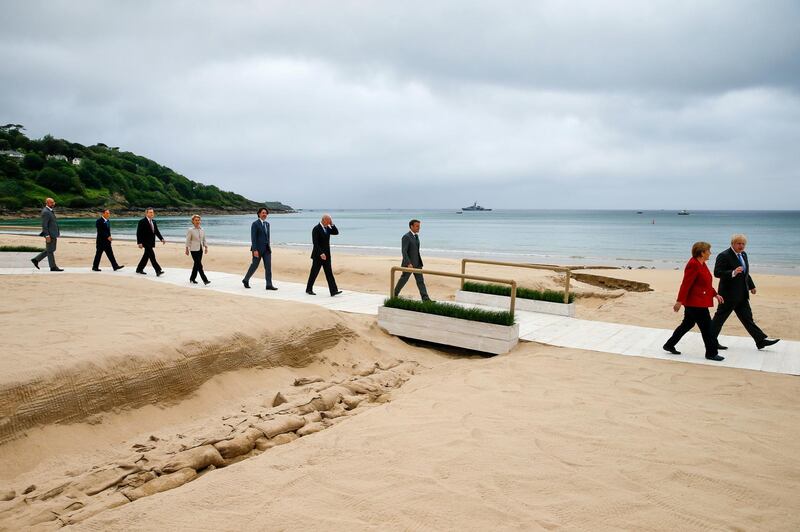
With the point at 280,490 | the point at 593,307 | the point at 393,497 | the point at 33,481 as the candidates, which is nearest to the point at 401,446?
the point at 393,497

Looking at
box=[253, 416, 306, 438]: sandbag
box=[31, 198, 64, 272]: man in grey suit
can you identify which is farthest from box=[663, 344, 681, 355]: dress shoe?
box=[31, 198, 64, 272]: man in grey suit

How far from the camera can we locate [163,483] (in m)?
3.96

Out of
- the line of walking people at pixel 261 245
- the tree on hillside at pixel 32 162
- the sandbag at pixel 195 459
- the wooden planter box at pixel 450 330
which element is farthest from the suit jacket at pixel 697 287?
the tree on hillside at pixel 32 162

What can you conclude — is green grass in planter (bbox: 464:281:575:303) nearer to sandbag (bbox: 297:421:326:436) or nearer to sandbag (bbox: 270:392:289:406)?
sandbag (bbox: 270:392:289:406)

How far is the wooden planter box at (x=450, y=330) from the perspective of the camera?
798 centimetres

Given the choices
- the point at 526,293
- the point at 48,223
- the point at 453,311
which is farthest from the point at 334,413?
the point at 48,223

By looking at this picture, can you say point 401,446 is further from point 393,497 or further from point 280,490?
point 280,490

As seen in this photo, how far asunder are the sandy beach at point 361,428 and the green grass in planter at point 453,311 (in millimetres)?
625

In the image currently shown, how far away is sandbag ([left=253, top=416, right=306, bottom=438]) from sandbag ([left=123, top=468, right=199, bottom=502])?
852 mm

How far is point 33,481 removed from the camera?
4031 millimetres

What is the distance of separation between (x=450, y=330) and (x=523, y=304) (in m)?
3.24

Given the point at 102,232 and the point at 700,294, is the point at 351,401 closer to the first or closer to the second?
the point at 700,294

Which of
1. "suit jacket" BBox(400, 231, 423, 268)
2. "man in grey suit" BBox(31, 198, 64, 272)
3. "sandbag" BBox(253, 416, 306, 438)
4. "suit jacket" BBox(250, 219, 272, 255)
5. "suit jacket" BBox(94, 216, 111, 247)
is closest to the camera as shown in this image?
"sandbag" BBox(253, 416, 306, 438)

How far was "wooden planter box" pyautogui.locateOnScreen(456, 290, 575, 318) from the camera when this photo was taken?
10477mm
